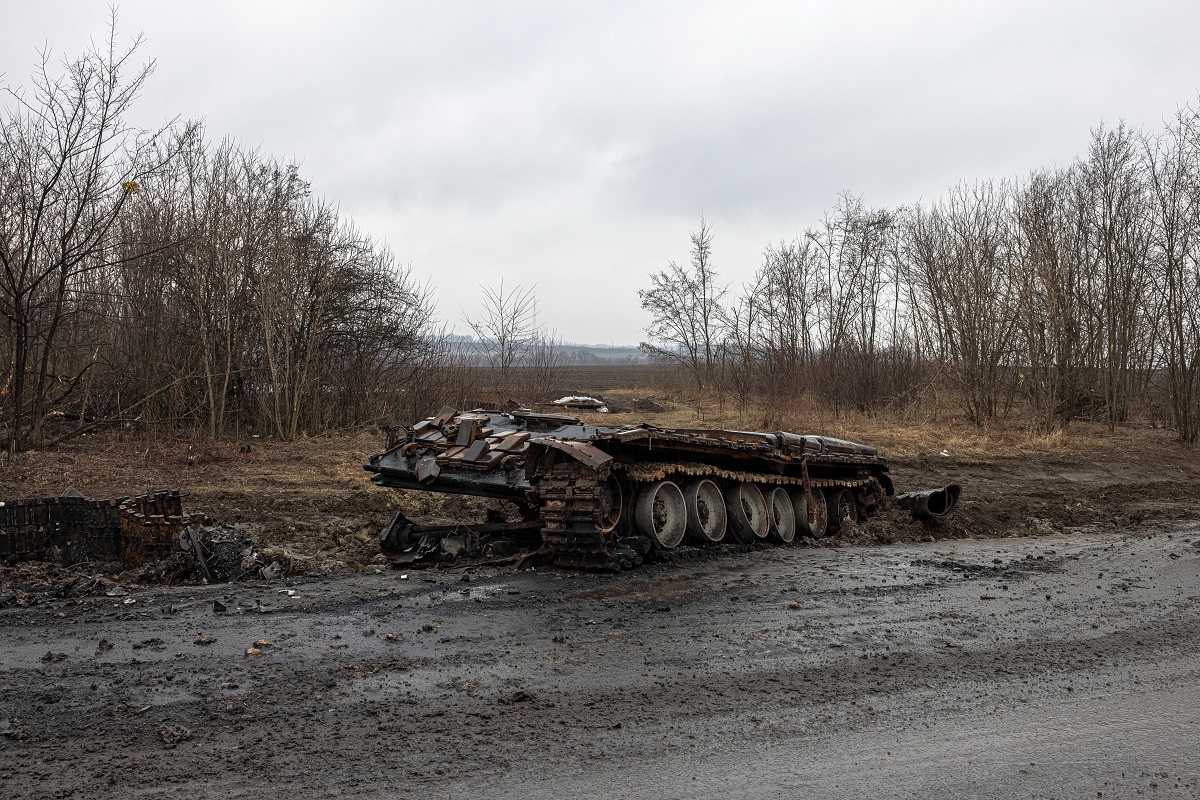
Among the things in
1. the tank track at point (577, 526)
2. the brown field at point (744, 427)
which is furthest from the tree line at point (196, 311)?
the tank track at point (577, 526)

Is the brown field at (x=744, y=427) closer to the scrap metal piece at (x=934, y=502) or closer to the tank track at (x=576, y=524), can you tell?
the scrap metal piece at (x=934, y=502)

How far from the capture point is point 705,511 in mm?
10117

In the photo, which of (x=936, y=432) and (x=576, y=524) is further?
(x=936, y=432)

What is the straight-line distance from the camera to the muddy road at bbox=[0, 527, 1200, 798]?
3.86 m

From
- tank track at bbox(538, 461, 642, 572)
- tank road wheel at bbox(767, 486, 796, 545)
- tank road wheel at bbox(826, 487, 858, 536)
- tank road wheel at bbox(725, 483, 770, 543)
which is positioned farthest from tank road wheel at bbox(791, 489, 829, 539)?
tank track at bbox(538, 461, 642, 572)

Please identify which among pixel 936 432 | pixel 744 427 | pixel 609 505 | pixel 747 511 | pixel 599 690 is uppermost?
pixel 744 427

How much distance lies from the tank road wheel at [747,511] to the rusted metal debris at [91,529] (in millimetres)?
5473

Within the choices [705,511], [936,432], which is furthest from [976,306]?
[705,511]

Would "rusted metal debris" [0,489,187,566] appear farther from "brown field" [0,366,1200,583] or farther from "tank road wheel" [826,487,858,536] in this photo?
"tank road wheel" [826,487,858,536]

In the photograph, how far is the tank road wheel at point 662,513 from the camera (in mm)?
9148

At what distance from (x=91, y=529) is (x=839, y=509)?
884 centimetres

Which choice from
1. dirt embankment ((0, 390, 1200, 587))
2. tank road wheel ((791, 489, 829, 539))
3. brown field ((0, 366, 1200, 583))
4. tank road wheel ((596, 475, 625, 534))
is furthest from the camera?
tank road wheel ((791, 489, 829, 539))

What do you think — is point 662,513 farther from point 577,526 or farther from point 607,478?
point 577,526

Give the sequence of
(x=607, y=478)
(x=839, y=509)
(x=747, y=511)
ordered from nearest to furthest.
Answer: (x=607, y=478) < (x=747, y=511) < (x=839, y=509)
